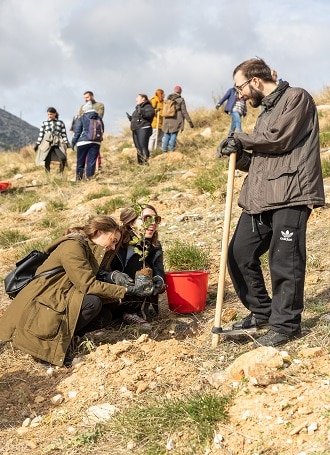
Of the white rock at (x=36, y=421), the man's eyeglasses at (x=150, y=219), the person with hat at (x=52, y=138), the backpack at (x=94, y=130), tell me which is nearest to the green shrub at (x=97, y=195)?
the backpack at (x=94, y=130)

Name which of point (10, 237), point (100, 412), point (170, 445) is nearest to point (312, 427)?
point (170, 445)

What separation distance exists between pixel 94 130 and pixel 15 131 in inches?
944

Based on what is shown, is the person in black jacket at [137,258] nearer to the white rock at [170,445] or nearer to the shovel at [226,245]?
the shovel at [226,245]

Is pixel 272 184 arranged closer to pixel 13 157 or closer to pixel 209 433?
pixel 209 433

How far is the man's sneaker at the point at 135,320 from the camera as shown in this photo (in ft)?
15.7

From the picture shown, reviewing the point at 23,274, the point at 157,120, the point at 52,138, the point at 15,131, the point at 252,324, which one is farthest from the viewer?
the point at 15,131

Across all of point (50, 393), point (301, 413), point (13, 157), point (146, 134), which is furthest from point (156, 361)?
point (13, 157)

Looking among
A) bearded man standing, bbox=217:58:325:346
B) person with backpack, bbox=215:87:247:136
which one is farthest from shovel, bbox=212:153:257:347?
person with backpack, bbox=215:87:247:136

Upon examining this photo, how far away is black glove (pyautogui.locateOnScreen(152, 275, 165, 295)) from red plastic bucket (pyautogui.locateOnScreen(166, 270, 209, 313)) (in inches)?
6.9

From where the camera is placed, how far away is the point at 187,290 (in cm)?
489

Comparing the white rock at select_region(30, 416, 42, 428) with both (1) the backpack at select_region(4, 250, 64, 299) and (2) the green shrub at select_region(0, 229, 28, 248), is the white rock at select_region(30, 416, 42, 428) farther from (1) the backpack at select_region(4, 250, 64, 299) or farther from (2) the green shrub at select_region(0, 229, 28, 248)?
(2) the green shrub at select_region(0, 229, 28, 248)

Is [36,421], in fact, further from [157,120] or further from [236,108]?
[157,120]

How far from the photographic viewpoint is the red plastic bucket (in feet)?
16.0

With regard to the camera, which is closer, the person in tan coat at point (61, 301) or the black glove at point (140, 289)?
the person in tan coat at point (61, 301)
